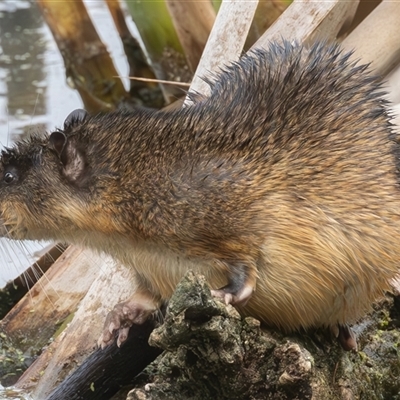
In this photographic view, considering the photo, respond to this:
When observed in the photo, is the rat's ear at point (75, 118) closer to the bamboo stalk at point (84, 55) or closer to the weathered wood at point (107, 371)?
the weathered wood at point (107, 371)

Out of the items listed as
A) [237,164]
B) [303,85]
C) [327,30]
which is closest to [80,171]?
[237,164]

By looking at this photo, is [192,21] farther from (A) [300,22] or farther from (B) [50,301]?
(B) [50,301]

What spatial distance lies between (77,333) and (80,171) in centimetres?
105

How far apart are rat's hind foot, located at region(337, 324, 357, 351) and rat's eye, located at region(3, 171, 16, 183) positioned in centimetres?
179

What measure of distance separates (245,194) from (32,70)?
5.81 m

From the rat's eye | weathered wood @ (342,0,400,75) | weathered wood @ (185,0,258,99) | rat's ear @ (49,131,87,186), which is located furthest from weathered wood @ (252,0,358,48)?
the rat's eye

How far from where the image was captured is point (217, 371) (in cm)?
393

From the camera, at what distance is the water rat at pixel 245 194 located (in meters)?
4.44

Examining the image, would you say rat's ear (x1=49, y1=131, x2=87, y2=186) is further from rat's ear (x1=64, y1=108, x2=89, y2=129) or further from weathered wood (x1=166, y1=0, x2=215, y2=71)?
weathered wood (x1=166, y1=0, x2=215, y2=71)

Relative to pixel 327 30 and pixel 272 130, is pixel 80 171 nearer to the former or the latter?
pixel 272 130

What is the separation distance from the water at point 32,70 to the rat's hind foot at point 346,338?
3.91 meters

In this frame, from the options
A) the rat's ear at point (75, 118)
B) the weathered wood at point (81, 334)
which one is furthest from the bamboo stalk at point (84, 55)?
the rat's ear at point (75, 118)

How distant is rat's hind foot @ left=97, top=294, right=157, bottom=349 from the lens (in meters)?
4.57

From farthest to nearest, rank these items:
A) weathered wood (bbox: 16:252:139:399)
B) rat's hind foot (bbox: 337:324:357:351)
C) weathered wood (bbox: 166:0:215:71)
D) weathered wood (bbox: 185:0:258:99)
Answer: weathered wood (bbox: 166:0:215:71)
weathered wood (bbox: 185:0:258:99)
weathered wood (bbox: 16:252:139:399)
rat's hind foot (bbox: 337:324:357:351)
